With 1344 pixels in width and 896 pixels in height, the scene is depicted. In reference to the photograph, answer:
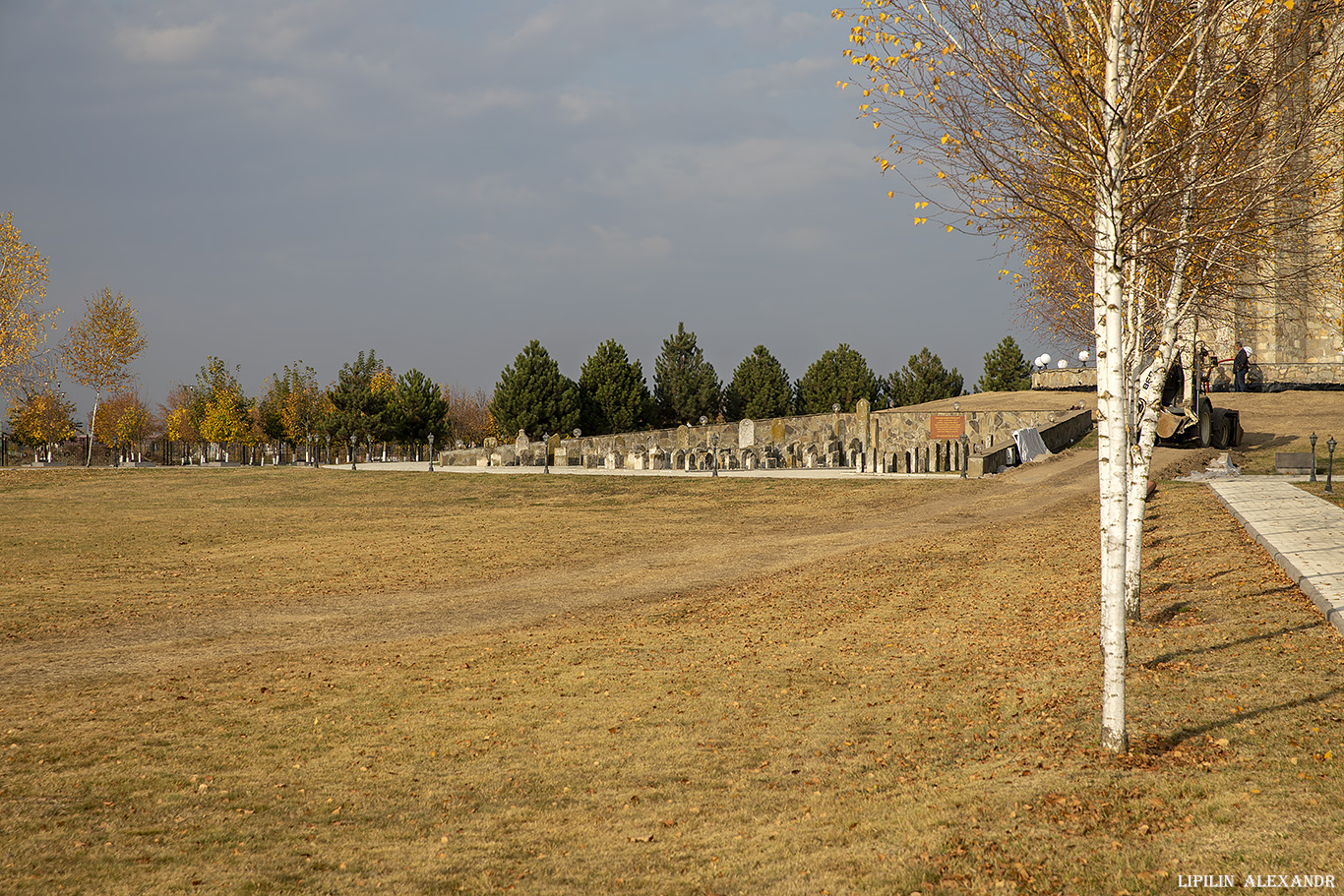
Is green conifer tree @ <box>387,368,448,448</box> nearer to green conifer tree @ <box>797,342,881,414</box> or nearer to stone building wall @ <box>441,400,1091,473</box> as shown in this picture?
stone building wall @ <box>441,400,1091,473</box>

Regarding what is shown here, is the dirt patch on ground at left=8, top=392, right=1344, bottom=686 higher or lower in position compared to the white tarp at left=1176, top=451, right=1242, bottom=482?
lower

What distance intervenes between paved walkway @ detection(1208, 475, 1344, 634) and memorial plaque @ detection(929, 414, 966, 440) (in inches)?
693

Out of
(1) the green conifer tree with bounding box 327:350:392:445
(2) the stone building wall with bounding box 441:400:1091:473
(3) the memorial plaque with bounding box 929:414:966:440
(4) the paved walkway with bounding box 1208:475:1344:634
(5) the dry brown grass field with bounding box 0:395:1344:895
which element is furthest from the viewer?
(1) the green conifer tree with bounding box 327:350:392:445

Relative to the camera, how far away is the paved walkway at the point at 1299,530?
9852 mm

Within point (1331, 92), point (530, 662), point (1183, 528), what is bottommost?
point (530, 662)

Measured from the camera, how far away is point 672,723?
28.0 ft

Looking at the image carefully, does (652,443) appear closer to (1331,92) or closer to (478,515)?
(478,515)

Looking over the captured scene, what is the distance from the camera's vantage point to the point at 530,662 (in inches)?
434

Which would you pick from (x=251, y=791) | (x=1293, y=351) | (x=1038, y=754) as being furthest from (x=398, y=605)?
(x=1293, y=351)

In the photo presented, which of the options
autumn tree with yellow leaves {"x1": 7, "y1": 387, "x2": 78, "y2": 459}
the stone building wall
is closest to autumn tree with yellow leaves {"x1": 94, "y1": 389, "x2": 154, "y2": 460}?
autumn tree with yellow leaves {"x1": 7, "y1": 387, "x2": 78, "y2": 459}

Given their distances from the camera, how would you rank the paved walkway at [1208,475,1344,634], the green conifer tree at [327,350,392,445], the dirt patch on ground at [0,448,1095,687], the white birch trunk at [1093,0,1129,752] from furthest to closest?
the green conifer tree at [327,350,392,445] → the dirt patch on ground at [0,448,1095,687] → the paved walkway at [1208,475,1344,634] → the white birch trunk at [1093,0,1129,752]

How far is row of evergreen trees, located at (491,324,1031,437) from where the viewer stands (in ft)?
216

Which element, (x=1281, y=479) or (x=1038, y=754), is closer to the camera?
(x=1038, y=754)

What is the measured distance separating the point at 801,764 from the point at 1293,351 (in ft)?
170
